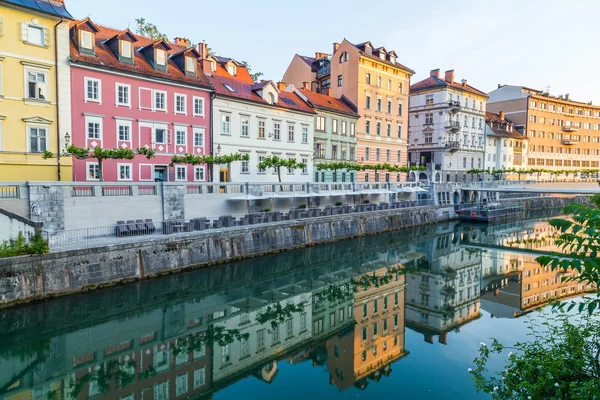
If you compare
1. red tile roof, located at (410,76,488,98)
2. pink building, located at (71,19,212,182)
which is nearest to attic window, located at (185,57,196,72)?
pink building, located at (71,19,212,182)

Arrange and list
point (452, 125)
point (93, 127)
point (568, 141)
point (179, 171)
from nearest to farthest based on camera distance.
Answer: point (93, 127) < point (179, 171) < point (452, 125) < point (568, 141)

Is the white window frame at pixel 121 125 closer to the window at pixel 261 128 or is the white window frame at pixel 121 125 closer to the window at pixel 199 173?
the window at pixel 199 173

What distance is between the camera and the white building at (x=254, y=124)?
106 feet

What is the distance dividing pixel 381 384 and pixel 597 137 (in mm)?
91419

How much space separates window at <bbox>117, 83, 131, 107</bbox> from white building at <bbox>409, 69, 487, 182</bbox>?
123 ft

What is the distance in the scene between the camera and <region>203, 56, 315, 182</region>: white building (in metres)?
32.4

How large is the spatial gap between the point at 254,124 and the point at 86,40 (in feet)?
43.7

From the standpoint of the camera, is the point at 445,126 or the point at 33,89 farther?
the point at 445,126

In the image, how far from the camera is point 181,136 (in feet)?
97.9

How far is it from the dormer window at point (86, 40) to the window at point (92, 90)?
79.9 inches

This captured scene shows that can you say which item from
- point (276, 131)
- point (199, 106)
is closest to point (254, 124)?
point (276, 131)

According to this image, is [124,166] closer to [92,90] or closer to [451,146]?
[92,90]

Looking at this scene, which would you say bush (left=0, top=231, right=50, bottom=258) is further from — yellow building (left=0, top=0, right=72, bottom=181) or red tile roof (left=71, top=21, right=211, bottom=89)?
red tile roof (left=71, top=21, right=211, bottom=89)

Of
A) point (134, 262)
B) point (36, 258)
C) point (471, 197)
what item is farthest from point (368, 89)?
point (36, 258)
